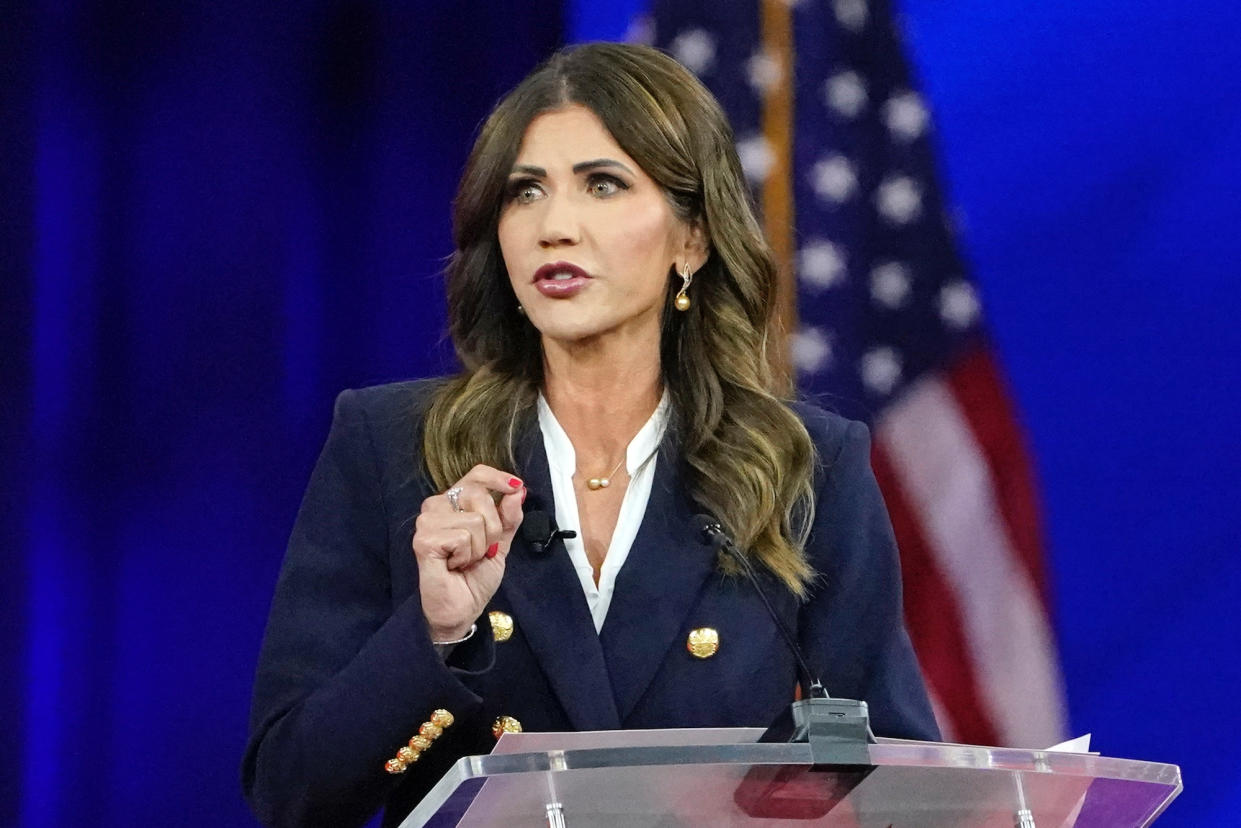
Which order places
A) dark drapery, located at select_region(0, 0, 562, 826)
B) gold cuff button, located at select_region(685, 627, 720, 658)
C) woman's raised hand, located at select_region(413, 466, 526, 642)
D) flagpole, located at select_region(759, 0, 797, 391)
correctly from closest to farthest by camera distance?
woman's raised hand, located at select_region(413, 466, 526, 642)
gold cuff button, located at select_region(685, 627, 720, 658)
dark drapery, located at select_region(0, 0, 562, 826)
flagpole, located at select_region(759, 0, 797, 391)

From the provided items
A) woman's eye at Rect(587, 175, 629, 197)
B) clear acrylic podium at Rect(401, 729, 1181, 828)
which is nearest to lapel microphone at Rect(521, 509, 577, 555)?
woman's eye at Rect(587, 175, 629, 197)

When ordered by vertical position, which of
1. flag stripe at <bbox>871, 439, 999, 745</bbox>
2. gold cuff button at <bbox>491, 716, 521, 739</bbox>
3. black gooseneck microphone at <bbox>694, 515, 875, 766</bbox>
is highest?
black gooseneck microphone at <bbox>694, 515, 875, 766</bbox>

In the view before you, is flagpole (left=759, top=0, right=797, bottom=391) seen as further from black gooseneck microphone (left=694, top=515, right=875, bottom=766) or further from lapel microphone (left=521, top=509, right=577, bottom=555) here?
black gooseneck microphone (left=694, top=515, right=875, bottom=766)

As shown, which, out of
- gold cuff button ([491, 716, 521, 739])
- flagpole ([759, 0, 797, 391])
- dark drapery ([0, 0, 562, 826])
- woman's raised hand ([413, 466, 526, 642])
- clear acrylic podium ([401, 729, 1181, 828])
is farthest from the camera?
flagpole ([759, 0, 797, 391])

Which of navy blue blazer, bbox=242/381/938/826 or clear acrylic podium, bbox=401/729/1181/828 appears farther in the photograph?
navy blue blazer, bbox=242/381/938/826

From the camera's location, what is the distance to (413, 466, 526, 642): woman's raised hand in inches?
63.9

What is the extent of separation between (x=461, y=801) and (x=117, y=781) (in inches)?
72.9

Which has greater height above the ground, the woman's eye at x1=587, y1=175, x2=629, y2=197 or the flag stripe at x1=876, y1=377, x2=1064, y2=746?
the woman's eye at x1=587, y1=175, x2=629, y2=197

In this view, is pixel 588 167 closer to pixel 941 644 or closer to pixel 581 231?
pixel 581 231

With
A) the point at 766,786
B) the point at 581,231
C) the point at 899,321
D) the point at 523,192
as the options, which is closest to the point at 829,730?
the point at 766,786

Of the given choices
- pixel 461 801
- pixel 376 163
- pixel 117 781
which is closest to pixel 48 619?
pixel 117 781

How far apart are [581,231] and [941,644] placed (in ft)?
3.86

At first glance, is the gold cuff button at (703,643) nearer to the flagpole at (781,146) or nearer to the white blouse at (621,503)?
the white blouse at (621,503)

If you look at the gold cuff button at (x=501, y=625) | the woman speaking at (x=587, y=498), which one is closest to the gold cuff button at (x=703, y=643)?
the woman speaking at (x=587, y=498)
